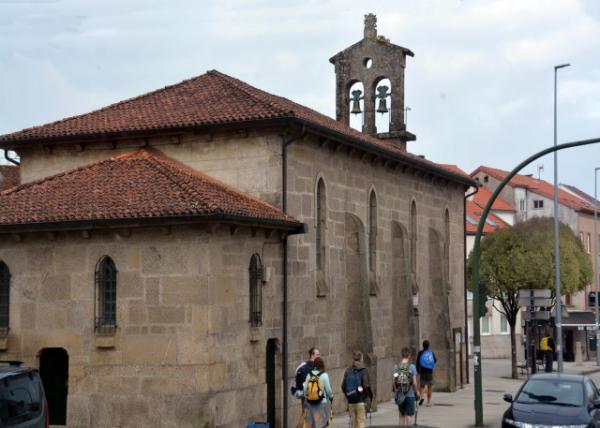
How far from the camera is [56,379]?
21.5 metres

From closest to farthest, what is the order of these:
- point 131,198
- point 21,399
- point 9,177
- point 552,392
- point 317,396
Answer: point 21,399 → point 317,396 → point 552,392 → point 131,198 → point 9,177

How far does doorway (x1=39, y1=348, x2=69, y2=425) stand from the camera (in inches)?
841

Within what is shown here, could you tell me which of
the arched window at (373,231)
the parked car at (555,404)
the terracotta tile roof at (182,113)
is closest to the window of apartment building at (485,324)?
the arched window at (373,231)

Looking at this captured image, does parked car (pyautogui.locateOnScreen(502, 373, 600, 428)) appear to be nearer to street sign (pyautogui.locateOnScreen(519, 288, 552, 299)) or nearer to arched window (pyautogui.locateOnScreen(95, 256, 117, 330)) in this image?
arched window (pyautogui.locateOnScreen(95, 256, 117, 330))

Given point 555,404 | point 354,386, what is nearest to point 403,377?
point 354,386

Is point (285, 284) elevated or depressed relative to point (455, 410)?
elevated

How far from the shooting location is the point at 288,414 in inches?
901

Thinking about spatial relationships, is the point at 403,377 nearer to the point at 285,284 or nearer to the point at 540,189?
the point at 285,284

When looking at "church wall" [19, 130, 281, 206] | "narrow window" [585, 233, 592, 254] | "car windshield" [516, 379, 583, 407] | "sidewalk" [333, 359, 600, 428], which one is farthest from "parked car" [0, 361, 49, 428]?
"narrow window" [585, 233, 592, 254]

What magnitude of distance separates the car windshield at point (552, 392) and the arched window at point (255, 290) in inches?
227

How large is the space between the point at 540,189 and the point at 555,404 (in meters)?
57.1

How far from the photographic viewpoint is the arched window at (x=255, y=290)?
21672 mm

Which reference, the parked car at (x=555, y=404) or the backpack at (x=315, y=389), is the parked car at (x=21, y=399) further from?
the parked car at (x=555, y=404)

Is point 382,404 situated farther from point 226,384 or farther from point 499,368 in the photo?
point 499,368
